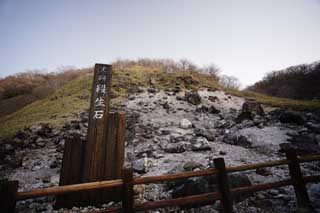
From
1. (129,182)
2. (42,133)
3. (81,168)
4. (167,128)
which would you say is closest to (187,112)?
(167,128)

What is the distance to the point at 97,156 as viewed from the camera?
4152 millimetres

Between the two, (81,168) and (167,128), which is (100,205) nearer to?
(81,168)

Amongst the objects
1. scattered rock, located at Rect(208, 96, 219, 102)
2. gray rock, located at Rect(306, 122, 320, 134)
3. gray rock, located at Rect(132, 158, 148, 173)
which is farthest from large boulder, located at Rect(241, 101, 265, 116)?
gray rock, located at Rect(132, 158, 148, 173)

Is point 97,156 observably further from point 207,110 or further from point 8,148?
point 207,110

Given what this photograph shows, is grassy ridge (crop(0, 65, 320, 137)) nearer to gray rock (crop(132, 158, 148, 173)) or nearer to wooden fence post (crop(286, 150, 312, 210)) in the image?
gray rock (crop(132, 158, 148, 173))

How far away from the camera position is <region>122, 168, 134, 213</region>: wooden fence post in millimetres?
2584

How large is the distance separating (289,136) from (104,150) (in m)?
7.81

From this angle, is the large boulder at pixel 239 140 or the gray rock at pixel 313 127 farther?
the gray rock at pixel 313 127

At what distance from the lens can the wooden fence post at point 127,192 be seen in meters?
2.58

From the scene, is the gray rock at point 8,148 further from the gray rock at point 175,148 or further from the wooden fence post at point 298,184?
the wooden fence post at point 298,184

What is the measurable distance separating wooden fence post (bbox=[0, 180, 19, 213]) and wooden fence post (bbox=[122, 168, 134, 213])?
1312mm

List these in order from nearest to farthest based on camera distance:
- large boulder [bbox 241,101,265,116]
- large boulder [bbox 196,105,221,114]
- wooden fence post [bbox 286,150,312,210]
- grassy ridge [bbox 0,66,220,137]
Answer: wooden fence post [bbox 286,150,312,210] → large boulder [bbox 241,101,265,116] → grassy ridge [bbox 0,66,220,137] → large boulder [bbox 196,105,221,114]

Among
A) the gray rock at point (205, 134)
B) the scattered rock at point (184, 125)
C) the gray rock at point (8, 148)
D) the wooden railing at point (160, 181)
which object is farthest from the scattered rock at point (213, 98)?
the gray rock at point (8, 148)

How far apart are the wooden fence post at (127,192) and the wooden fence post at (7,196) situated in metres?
1.31
